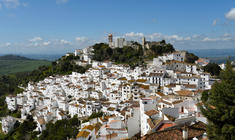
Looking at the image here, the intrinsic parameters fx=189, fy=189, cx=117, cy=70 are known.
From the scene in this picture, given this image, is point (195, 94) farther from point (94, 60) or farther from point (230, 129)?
point (94, 60)

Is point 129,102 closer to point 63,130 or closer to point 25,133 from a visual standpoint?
point 63,130

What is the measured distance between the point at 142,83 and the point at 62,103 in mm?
18834

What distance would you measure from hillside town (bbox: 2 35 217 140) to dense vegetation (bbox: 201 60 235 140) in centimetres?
174

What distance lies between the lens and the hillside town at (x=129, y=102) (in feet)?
51.0

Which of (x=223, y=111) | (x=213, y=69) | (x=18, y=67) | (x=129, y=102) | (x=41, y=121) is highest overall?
(x=213, y=69)

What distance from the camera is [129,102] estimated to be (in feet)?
102

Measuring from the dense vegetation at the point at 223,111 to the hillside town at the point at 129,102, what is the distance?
1.74 metres

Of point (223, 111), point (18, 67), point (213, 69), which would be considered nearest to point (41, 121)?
point (223, 111)

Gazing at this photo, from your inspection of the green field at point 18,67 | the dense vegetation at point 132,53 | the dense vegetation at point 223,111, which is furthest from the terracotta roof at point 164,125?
the green field at point 18,67

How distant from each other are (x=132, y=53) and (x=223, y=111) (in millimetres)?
59555

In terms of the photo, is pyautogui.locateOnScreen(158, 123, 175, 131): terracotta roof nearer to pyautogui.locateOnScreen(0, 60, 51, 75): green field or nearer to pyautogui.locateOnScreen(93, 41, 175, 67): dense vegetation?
pyautogui.locateOnScreen(93, 41, 175, 67): dense vegetation

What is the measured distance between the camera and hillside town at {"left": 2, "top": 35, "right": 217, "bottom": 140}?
1555 centimetres

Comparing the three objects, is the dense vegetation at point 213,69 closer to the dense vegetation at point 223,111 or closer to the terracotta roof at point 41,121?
the dense vegetation at point 223,111

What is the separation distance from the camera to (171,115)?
56.1 feet
